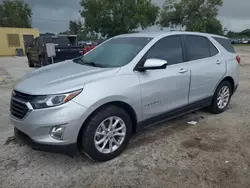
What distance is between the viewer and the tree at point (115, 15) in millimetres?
29281

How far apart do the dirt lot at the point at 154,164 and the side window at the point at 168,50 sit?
1.29 metres

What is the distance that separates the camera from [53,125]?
7.63 ft

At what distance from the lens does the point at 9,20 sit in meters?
41.5

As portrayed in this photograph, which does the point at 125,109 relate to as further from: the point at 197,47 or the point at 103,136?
the point at 197,47

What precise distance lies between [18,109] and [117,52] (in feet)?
5.44

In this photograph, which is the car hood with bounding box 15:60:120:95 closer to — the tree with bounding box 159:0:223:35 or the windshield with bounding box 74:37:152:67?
the windshield with bounding box 74:37:152:67

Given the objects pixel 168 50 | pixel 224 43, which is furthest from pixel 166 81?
pixel 224 43

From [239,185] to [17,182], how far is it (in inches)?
101

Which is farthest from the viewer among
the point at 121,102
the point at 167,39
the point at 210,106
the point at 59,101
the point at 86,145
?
the point at 210,106

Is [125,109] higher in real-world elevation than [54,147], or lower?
higher

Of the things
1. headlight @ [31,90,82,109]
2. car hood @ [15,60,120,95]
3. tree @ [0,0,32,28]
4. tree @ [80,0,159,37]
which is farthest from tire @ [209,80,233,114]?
tree @ [0,0,32,28]

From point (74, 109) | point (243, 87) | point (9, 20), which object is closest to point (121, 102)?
point (74, 109)

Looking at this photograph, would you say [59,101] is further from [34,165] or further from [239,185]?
[239,185]

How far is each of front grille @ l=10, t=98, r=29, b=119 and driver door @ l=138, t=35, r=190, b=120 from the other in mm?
1502
